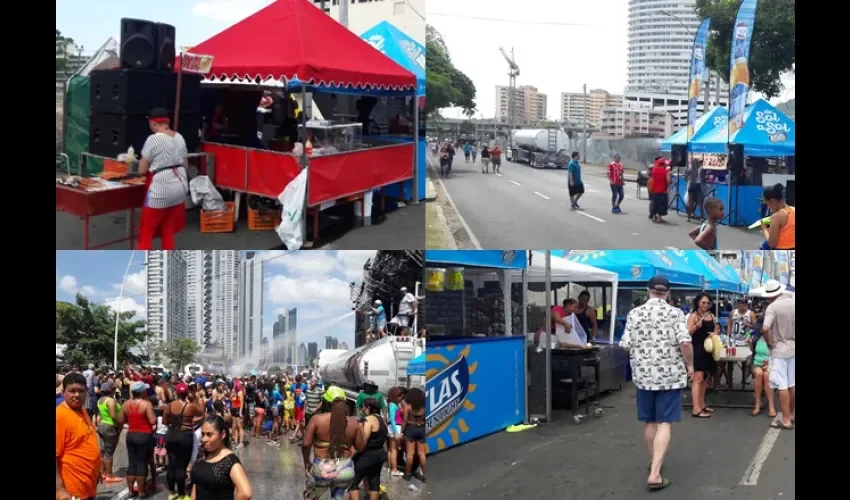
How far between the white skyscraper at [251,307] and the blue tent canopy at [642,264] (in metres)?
1.46

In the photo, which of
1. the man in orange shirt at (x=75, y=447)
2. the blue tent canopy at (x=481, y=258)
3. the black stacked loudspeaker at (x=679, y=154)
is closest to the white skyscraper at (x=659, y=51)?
the black stacked loudspeaker at (x=679, y=154)

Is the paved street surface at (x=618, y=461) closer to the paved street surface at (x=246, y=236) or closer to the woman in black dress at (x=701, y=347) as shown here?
the woman in black dress at (x=701, y=347)

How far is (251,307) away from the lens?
417cm

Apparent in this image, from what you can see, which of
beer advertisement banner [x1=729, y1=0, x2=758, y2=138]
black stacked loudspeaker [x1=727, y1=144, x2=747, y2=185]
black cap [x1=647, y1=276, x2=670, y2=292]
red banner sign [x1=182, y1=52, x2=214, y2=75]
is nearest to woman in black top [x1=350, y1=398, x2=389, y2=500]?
black cap [x1=647, y1=276, x2=670, y2=292]

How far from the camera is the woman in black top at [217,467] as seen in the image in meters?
3.76

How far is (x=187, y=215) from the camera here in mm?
4285

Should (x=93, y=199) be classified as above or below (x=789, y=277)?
above

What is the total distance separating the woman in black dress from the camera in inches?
174

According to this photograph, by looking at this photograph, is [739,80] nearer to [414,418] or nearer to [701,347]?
[701,347]

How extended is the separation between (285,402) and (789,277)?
2473 mm
